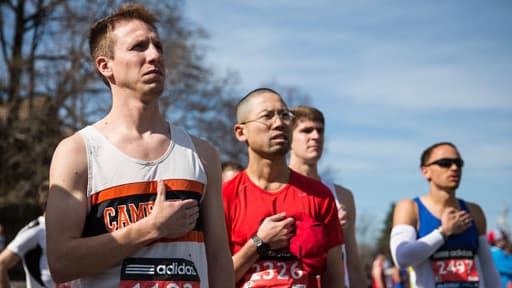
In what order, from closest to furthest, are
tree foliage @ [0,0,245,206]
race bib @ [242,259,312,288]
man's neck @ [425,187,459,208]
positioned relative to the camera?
race bib @ [242,259,312,288]
man's neck @ [425,187,459,208]
tree foliage @ [0,0,245,206]

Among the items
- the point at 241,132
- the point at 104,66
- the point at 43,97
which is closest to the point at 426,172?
the point at 241,132

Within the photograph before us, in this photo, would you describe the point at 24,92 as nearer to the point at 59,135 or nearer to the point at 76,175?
the point at 59,135

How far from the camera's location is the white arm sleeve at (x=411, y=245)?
6.25 meters

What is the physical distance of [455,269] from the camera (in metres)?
6.41

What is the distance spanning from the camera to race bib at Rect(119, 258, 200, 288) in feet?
10.5

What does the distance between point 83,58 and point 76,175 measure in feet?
74.5

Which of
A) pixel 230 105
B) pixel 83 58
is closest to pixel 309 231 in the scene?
pixel 83 58

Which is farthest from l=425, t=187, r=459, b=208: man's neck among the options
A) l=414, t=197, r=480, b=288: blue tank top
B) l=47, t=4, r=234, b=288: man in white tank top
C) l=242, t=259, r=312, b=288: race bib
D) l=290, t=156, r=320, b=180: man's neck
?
l=47, t=4, r=234, b=288: man in white tank top

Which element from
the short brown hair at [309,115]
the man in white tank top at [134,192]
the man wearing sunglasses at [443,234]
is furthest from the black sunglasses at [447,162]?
the man in white tank top at [134,192]

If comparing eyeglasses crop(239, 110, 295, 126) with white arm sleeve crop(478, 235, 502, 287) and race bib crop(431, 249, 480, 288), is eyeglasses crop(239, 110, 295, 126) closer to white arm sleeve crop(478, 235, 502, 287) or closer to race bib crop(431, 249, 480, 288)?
race bib crop(431, 249, 480, 288)

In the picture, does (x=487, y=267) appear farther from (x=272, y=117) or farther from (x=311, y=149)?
(x=272, y=117)

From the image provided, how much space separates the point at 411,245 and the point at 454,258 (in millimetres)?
445

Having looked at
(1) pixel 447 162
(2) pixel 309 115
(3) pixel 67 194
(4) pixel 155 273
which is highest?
(2) pixel 309 115

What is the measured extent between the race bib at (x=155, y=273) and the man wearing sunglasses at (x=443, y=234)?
3457 millimetres
